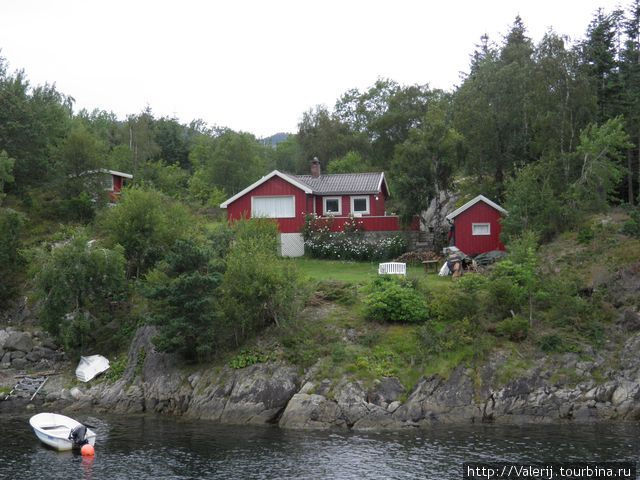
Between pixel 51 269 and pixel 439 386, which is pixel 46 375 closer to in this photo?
pixel 51 269

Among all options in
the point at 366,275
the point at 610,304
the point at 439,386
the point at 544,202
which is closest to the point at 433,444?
the point at 439,386

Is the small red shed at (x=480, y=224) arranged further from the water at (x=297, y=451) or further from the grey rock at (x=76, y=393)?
the grey rock at (x=76, y=393)

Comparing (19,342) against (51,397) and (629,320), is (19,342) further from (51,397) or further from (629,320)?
(629,320)

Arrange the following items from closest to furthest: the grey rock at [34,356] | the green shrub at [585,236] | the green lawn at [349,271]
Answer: the grey rock at [34,356], the green shrub at [585,236], the green lawn at [349,271]

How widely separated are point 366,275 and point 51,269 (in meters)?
17.8

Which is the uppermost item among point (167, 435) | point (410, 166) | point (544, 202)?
point (410, 166)

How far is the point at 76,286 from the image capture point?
125ft

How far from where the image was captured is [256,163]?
7144cm

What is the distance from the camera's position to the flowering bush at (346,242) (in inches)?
1903

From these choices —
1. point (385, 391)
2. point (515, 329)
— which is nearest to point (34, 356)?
point (385, 391)

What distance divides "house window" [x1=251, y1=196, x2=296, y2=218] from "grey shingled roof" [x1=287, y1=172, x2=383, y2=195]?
2.03 m

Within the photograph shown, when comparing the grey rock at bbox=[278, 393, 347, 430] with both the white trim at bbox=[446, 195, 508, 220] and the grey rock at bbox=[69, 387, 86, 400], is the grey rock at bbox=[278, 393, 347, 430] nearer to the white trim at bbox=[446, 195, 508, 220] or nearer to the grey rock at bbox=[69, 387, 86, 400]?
the grey rock at bbox=[69, 387, 86, 400]

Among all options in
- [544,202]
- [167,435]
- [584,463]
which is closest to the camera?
[584,463]

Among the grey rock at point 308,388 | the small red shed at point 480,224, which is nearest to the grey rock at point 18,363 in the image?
the grey rock at point 308,388
